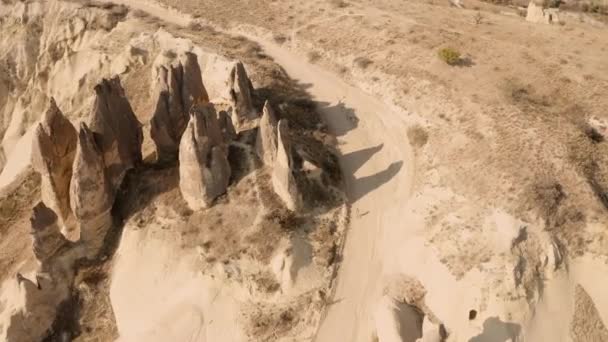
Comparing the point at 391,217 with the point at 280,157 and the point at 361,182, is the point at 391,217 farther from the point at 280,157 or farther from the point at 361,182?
the point at 280,157

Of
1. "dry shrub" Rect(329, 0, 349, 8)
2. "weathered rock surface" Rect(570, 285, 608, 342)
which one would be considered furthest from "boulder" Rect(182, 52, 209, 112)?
"weathered rock surface" Rect(570, 285, 608, 342)

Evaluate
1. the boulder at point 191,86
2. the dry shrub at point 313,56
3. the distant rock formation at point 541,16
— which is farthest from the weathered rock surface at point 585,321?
the distant rock formation at point 541,16

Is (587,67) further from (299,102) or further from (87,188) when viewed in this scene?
(87,188)

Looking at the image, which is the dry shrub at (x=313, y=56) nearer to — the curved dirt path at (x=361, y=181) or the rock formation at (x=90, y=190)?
the curved dirt path at (x=361, y=181)

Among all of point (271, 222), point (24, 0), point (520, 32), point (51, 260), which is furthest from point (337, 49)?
point (24, 0)

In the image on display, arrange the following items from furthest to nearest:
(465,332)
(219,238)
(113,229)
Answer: (113,229) → (219,238) → (465,332)

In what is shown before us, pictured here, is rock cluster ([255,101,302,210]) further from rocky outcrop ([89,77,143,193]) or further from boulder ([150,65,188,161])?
rocky outcrop ([89,77,143,193])
